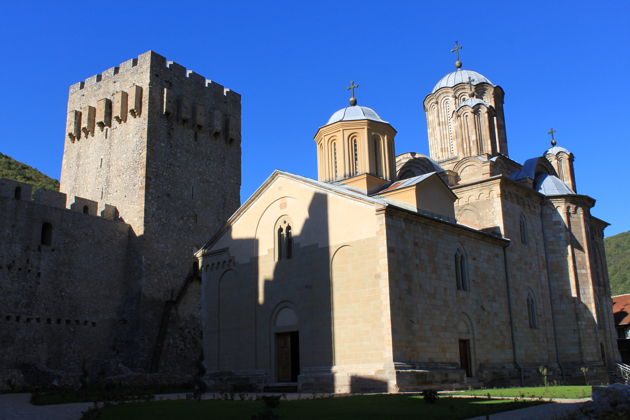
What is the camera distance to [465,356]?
752 inches

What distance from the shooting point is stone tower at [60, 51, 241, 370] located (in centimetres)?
2819

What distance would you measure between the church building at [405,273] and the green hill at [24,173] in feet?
107

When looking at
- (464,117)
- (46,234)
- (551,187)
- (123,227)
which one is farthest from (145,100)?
(551,187)

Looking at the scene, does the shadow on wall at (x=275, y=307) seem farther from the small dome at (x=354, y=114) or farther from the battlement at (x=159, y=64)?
the battlement at (x=159, y=64)

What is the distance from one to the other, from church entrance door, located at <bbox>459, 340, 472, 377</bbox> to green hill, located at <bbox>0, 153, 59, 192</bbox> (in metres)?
38.6

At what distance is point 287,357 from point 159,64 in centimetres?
1857

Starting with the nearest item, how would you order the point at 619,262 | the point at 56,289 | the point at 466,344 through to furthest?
1. the point at 466,344
2. the point at 56,289
3. the point at 619,262

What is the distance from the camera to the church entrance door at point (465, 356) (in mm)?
18922

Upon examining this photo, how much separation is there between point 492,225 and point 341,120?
7157 millimetres

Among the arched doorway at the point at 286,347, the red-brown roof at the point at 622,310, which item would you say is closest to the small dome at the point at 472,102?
the arched doorway at the point at 286,347

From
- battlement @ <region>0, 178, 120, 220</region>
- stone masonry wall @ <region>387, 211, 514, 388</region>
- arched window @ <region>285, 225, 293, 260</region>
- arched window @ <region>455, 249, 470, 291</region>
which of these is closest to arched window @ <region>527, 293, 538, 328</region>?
stone masonry wall @ <region>387, 211, 514, 388</region>

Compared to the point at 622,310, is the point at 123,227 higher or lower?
higher

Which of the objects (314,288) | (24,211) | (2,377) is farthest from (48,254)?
(314,288)

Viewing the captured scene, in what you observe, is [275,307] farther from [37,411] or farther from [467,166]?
[467,166]
